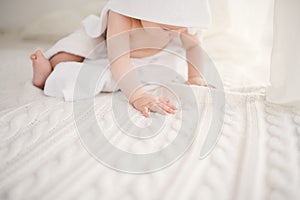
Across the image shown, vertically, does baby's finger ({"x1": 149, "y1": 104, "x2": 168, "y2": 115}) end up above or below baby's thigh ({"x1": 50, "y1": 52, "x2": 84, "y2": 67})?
below

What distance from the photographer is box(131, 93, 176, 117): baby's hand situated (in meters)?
0.62

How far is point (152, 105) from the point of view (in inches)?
24.9

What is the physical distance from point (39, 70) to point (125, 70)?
22cm

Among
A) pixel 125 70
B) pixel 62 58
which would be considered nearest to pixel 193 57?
pixel 125 70

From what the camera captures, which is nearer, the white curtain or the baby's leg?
the white curtain

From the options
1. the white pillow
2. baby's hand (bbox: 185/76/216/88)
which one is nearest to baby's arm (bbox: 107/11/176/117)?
baby's hand (bbox: 185/76/216/88)

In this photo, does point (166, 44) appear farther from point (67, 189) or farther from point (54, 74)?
point (67, 189)

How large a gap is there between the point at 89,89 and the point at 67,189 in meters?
0.32

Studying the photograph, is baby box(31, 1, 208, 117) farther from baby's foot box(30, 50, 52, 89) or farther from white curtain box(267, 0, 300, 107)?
white curtain box(267, 0, 300, 107)

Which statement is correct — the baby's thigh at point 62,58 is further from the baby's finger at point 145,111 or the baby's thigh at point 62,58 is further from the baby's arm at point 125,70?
the baby's finger at point 145,111

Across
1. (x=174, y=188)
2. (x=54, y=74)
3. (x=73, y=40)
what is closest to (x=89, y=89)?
(x=54, y=74)

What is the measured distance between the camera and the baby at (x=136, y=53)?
25.6 inches

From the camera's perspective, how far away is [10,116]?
586 mm

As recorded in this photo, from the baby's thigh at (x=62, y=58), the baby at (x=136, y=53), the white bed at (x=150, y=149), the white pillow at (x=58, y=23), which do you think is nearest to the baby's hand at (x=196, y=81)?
the baby at (x=136, y=53)
